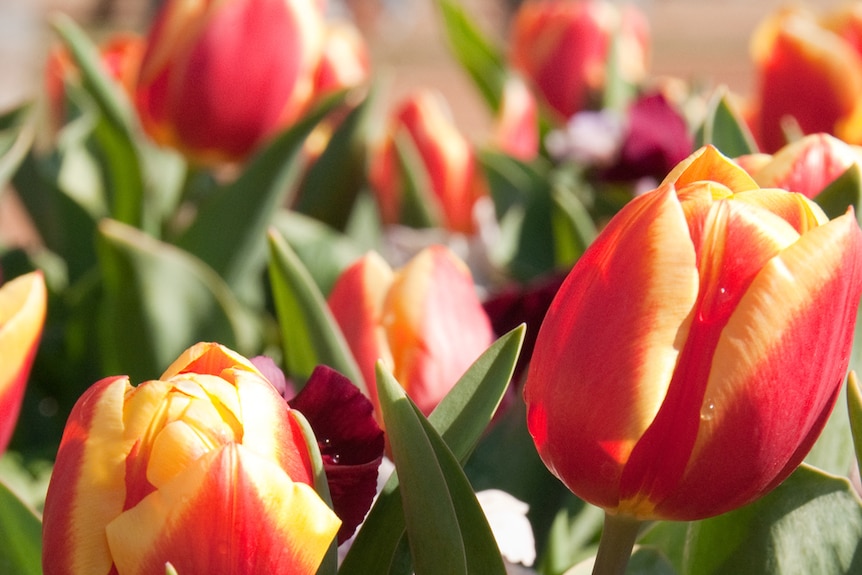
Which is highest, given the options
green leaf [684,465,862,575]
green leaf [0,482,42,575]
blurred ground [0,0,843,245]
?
green leaf [684,465,862,575]

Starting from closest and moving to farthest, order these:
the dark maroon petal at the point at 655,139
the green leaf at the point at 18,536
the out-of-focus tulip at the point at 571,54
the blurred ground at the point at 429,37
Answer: the green leaf at the point at 18,536 < the dark maroon petal at the point at 655,139 < the out-of-focus tulip at the point at 571,54 < the blurred ground at the point at 429,37

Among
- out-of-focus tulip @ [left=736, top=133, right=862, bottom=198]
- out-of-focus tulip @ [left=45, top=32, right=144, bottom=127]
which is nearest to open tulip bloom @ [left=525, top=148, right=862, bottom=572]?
out-of-focus tulip @ [left=736, top=133, right=862, bottom=198]

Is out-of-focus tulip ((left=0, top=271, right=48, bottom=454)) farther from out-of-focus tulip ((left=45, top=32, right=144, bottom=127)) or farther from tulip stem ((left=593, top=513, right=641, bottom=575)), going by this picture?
out-of-focus tulip ((left=45, top=32, right=144, bottom=127))

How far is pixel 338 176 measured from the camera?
93cm

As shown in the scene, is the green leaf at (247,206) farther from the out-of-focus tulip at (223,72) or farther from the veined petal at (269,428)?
the veined petal at (269,428)

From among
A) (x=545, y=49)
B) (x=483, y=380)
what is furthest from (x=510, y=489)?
(x=545, y=49)

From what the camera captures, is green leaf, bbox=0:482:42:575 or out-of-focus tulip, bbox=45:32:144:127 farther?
out-of-focus tulip, bbox=45:32:144:127

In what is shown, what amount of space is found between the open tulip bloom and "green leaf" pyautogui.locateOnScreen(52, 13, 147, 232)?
0.58m

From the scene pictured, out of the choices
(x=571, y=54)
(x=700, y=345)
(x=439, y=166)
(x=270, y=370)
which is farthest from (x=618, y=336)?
(x=571, y=54)

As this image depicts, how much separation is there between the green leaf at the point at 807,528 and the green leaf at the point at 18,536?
260 mm

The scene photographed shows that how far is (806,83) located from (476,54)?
0.60 metres

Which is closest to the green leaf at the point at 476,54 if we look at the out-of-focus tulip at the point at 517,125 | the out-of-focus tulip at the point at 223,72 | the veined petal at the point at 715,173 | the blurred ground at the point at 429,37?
the out-of-focus tulip at the point at 517,125

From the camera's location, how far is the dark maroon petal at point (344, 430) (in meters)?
0.37

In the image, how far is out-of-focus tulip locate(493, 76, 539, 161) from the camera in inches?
43.9
